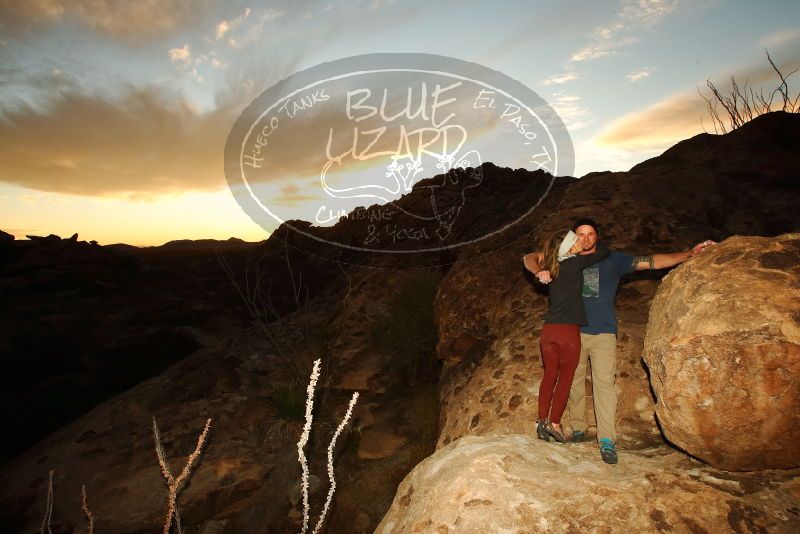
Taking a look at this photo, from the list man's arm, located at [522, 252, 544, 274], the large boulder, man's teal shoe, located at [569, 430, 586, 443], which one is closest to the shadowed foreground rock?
the large boulder

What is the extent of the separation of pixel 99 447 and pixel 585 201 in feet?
26.8

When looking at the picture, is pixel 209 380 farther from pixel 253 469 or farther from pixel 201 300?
pixel 201 300

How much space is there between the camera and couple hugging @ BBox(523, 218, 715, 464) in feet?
10.5

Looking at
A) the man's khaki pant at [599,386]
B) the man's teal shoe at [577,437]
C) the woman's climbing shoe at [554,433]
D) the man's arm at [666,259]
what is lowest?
the man's teal shoe at [577,437]

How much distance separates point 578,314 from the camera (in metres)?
3.22

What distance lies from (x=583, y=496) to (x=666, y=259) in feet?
6.34

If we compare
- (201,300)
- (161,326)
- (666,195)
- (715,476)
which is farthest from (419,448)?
(201,300)

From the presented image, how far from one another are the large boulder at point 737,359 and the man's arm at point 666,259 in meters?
0.23

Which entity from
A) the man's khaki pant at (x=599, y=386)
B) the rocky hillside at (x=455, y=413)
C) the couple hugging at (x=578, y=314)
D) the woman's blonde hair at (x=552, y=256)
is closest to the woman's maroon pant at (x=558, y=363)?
the couple hugging at (x=578, y=314)

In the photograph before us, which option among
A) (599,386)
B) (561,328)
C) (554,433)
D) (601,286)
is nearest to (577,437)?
(554,433)

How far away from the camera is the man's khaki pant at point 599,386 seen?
296 cm

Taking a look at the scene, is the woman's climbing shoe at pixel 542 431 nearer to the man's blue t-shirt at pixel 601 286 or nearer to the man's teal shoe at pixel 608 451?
the man's teal shoe at pixel 608 451

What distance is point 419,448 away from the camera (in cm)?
514

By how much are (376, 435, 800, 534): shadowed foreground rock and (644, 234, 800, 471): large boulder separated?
0.20m
